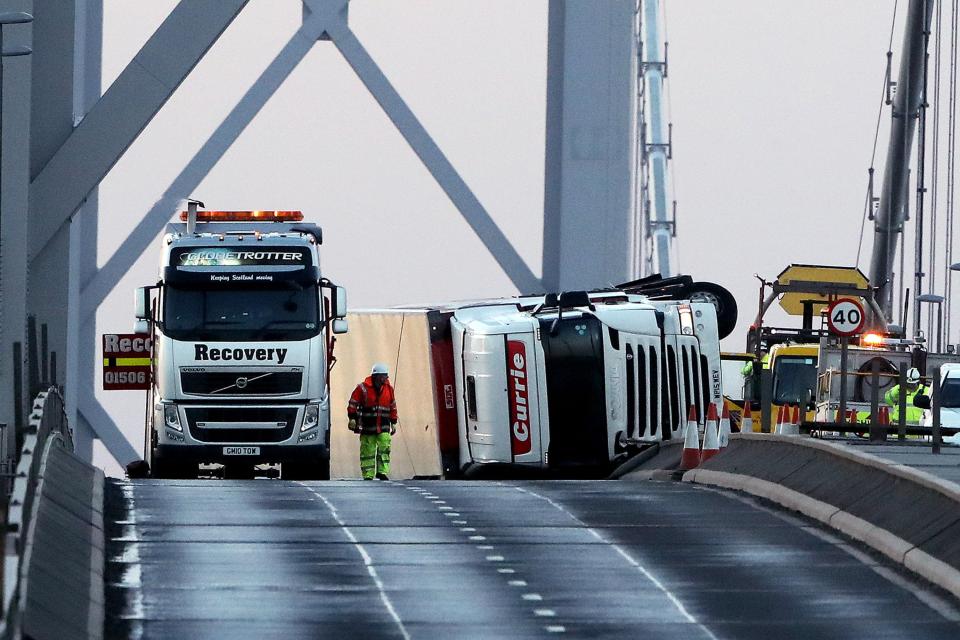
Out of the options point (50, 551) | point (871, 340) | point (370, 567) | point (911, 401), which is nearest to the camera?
point (50, 551)

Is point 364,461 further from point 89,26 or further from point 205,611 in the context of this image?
point 205,611

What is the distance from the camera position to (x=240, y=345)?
25.8m

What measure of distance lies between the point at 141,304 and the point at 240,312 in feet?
3.70

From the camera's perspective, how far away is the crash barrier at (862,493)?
536 inches

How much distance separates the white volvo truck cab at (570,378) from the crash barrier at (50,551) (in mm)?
10740

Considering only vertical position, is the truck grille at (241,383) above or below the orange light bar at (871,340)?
below

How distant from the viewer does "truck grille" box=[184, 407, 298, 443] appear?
2639 cm

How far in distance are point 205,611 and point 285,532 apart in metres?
3.50

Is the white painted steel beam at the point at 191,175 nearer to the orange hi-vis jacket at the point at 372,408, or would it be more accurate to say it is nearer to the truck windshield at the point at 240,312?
the orange hi-vis jacket at the point at 372,408

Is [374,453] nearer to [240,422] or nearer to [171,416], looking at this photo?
[240,422]

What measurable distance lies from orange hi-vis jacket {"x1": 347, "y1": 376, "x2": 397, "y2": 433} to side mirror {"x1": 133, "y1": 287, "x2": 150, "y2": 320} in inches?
113

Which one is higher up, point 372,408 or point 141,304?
point 141,304

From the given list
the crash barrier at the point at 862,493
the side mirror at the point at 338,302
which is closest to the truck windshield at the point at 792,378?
the side mirror at the point at 338,302

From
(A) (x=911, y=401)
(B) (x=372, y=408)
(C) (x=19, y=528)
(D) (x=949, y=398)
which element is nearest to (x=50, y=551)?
(C) (x=19, y=528)
